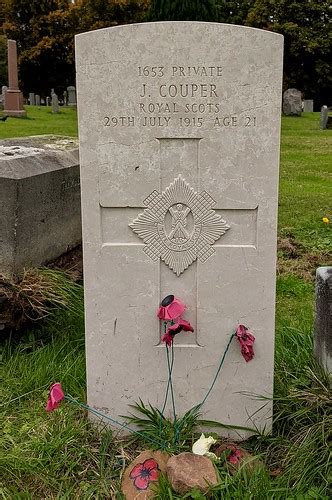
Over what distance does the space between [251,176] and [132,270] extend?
2.14 ft

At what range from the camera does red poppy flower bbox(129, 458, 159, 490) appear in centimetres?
240

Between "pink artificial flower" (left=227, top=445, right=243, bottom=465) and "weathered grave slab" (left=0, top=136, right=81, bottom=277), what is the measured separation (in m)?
1.53

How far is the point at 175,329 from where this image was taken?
→ 253 centimetres

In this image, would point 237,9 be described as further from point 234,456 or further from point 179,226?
point 234,456

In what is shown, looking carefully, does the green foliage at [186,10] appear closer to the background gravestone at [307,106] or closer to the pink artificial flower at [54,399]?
the pink artificial flower at [54,399]

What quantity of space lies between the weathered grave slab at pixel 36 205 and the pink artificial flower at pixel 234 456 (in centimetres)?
153

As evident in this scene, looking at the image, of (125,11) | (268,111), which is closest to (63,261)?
(268,111)

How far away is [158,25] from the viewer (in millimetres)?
2422

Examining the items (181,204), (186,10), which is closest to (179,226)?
(181,204)

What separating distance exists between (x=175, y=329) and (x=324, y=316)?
66 cm

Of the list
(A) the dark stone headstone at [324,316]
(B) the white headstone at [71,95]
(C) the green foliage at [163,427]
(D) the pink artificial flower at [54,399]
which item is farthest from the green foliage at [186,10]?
(B) the white headstone at [71,95]

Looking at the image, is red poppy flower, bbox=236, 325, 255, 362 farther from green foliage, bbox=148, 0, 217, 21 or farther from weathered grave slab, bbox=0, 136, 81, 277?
green foliage, bbox=148, 0, 217, 21

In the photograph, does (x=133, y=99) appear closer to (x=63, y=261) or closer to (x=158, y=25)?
(x=158, y=25)

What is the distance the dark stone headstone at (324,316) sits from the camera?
8.55 feet
